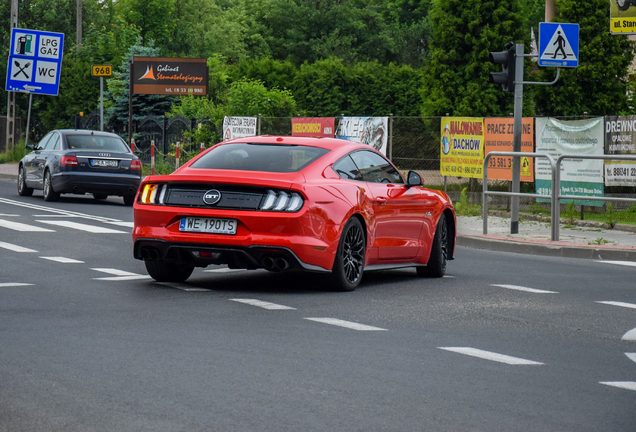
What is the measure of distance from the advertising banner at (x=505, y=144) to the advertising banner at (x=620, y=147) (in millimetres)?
1728

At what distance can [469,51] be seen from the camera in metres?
31.8

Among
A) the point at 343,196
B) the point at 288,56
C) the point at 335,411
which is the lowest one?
the point at 335,411

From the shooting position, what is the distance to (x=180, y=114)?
35688mm

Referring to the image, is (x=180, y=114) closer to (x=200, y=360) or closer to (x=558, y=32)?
(x=558, y=32)

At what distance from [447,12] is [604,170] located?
1524 centimetres

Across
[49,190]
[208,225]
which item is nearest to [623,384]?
[208,225]

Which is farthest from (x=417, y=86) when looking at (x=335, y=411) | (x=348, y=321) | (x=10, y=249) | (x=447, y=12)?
(x=335, y=411)

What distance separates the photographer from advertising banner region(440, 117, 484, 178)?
68.6ft

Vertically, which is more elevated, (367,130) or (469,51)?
(469,51)

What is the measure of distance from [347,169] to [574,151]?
9558 mm

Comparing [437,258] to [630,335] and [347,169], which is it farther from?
[630,335]

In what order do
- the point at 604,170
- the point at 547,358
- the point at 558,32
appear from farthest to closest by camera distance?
1. the point at 604,170
2. the point at 558,32
3. the point at 547,358

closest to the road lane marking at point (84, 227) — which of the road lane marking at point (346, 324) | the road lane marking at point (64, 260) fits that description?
the road lane marking at point (64, 260)

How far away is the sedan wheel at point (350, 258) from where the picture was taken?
9.51 metres
